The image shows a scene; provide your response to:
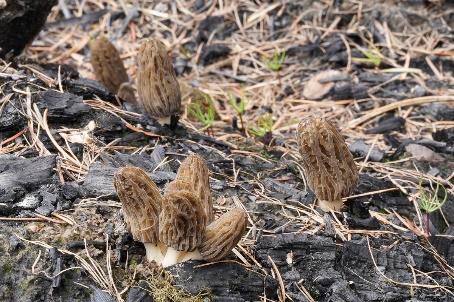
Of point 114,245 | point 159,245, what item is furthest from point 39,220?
point 159,245

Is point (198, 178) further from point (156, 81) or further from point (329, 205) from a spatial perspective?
point (156, 81)

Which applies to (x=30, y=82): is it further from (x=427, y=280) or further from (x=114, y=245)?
(x=427, y=280)

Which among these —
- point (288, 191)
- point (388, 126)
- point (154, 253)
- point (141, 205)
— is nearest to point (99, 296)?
point (154, 253)

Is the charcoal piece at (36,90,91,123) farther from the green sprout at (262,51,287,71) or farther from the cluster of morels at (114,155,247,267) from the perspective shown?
the green sprout at (262,51,287,71)

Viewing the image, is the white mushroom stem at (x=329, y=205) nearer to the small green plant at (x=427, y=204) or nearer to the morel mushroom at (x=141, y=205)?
the small green plant at (x=427, y=204)

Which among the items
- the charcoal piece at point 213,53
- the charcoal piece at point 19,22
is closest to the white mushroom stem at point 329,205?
the charcoal piece at point 19,22

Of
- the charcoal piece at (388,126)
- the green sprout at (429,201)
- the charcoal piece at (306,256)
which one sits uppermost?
the charcoal piece at (306,256)
